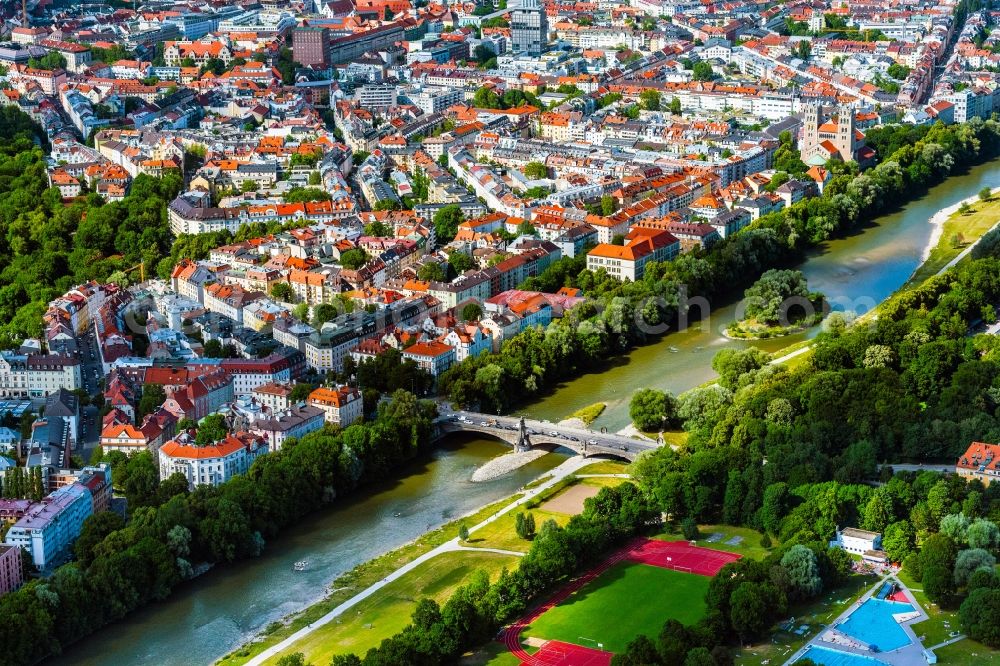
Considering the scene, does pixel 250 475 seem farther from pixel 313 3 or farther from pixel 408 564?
pixel 313 3

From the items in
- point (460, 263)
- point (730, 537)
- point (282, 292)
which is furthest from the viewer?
point (460, 263)

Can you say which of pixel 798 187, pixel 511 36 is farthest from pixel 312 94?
pixel 798 187

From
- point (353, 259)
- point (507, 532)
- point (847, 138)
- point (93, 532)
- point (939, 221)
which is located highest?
point (847, 138)

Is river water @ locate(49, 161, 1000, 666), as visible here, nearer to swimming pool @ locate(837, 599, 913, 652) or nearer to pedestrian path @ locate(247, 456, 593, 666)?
pedestrian path @ locate(247, 456, 593, 666)

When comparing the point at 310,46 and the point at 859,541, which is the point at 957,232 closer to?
the point at 859,541

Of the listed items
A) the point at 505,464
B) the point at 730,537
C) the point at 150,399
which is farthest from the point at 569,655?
the point at 150,399

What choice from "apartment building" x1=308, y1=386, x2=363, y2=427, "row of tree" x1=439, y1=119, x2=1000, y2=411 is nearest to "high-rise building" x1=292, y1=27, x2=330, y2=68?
"row of tree" x1=439, y1=119, x2=1000, y2=411
